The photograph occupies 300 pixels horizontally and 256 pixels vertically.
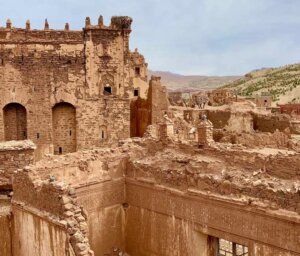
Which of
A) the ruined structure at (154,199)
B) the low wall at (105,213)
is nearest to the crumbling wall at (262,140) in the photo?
the ruined structure at (154,199)

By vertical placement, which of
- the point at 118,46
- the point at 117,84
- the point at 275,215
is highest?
the point at 118,46

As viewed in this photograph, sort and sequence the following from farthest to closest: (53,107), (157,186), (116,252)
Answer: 1. (53,107)
2. (116,252)
3. (157,186)

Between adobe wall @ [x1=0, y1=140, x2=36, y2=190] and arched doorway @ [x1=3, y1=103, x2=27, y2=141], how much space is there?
12.0 metres

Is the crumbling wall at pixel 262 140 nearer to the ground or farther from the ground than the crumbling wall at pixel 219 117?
nearer to the ground

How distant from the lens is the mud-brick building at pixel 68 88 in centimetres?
2464

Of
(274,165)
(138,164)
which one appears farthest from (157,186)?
(274,165)

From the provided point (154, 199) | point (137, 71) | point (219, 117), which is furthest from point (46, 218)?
point (137, 71)

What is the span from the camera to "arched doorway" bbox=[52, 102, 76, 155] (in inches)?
1017

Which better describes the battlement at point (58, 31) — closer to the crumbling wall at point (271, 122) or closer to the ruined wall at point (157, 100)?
the ruined wall at point (157, 100)

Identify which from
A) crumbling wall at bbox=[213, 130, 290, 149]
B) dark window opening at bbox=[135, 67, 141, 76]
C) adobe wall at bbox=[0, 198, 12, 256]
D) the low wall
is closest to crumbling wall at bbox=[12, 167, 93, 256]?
adobe wall at bbox=[0, 198, 12, 256]

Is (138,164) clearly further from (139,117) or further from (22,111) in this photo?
(139,117)

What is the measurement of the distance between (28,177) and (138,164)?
2959mm

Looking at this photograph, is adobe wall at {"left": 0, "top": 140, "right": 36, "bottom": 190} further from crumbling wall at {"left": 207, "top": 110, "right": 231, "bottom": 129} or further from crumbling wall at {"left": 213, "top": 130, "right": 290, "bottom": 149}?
crumbling wall at {"left": 207, "top": 110, "right": 231, "bottom": 129}

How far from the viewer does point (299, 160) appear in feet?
33.1
